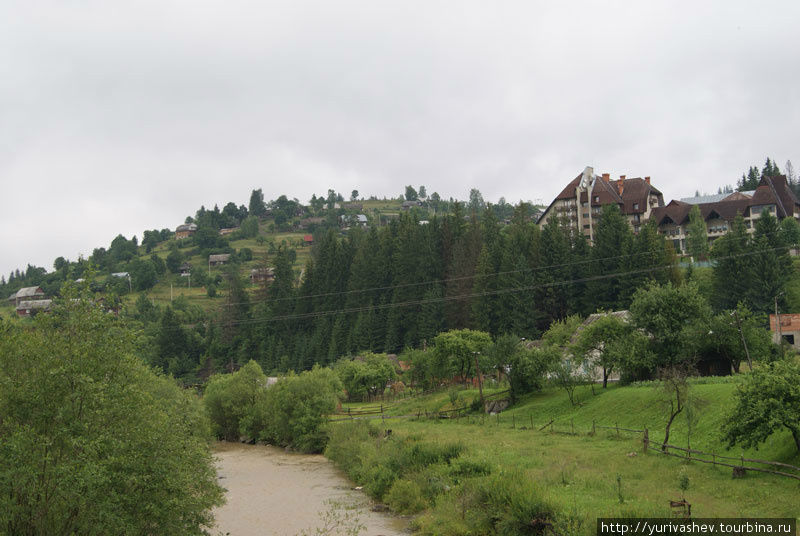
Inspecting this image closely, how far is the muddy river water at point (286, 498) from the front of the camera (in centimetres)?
2862

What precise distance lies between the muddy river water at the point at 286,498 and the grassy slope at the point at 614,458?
5003mm

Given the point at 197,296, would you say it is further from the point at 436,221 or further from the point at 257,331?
the point at 436,221

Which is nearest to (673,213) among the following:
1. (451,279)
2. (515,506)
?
(451,279)

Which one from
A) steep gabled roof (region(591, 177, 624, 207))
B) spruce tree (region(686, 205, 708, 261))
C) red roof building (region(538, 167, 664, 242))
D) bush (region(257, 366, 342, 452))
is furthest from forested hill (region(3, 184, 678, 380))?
bush (region(257, 366, 342, 452))

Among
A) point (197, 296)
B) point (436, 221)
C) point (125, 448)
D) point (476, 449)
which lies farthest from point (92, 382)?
point (197, 296)

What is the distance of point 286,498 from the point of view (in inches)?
1379

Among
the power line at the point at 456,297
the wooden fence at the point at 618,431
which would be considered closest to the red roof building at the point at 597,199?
the power line at the point at 456,297

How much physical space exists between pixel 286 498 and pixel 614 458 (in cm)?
1809

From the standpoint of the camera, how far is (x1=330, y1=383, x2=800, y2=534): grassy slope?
20.6 metres

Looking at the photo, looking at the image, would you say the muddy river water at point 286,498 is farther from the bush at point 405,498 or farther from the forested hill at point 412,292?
the forested hill at point 412,292

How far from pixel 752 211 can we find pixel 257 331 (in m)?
90.3

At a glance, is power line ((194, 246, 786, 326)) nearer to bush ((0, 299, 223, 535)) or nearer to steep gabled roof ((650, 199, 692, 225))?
steep gabled roof ((650, 199, 692, 225))

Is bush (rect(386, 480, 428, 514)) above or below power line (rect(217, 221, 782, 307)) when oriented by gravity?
below

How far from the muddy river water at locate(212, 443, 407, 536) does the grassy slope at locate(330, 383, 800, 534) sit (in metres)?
5.00
